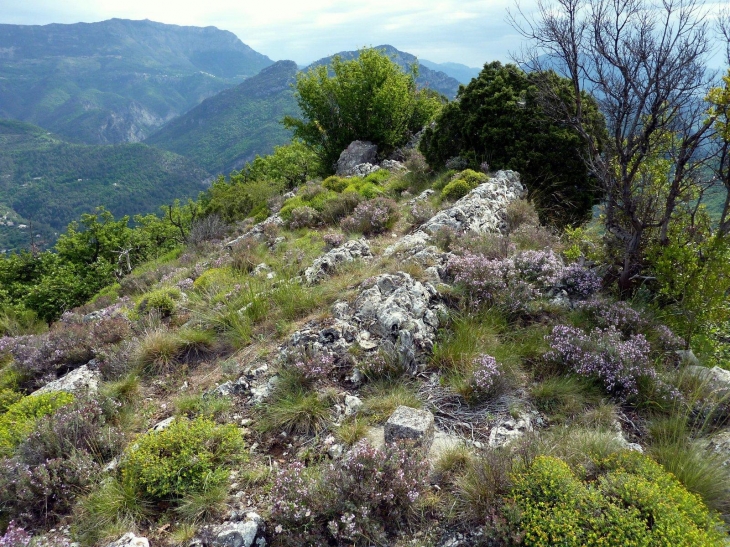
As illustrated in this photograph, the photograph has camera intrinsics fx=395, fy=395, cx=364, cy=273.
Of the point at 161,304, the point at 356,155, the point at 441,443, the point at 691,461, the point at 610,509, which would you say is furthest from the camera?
the point at 356,155

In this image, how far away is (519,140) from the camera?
1191 cm

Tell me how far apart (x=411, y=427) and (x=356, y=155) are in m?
18.1

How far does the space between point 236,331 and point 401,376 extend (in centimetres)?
277

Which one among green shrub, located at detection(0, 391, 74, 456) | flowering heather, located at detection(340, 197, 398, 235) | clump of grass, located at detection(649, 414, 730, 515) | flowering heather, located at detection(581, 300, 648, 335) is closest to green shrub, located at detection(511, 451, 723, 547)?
clump of grass, located at detection(649, 414, 730, 515)

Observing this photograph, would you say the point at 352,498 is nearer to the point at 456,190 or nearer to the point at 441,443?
the point at 441,443

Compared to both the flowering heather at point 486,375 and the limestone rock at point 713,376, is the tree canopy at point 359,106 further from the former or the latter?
the limestone rock at point 713,376

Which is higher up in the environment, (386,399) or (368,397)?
(386,399)

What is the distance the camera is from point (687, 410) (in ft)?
12.4

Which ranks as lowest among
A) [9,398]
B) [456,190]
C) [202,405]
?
→ [9,398]

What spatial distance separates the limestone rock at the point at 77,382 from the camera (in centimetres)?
537

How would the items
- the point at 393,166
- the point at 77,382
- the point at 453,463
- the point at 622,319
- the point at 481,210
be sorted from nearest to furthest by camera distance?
1. the point at 453,463
2. the point at 622,319
3. the point at 77,382
4. the point at 481,210
5. the point at 393,166

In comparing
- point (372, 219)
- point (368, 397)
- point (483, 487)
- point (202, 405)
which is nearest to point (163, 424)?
point (202, 405)

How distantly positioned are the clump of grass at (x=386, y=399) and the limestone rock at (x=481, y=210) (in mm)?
4534

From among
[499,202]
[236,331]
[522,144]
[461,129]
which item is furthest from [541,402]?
[461,129]
